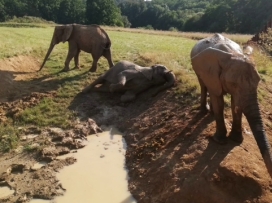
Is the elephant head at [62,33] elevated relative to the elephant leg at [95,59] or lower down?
elevated

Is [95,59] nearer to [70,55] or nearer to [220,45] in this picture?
[70,55]

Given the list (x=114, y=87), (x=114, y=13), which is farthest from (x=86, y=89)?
(x=114, y=13)

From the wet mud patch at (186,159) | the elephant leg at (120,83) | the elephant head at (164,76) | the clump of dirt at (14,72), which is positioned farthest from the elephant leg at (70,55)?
the wet mud patch at (186,159)

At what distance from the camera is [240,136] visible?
297 inches

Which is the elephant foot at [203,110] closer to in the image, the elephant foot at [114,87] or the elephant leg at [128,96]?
the elephant leg at [128,96]

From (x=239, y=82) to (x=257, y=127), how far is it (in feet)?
2.96

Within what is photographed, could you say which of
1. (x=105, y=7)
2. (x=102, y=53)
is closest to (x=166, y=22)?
(x=105, y=7)

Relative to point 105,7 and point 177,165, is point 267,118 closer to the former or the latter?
point 177,165

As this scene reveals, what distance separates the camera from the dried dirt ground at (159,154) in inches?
258

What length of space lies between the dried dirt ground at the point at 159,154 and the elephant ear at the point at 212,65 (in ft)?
4.11

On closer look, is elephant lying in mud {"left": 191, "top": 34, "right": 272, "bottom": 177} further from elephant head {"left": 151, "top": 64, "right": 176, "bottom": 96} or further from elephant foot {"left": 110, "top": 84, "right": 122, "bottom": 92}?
elephant foot {"left": 110, "top": 84, "right": 122, "bottom": 92}

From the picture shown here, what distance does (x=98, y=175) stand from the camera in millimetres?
7992

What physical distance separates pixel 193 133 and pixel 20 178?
4077 millimetres

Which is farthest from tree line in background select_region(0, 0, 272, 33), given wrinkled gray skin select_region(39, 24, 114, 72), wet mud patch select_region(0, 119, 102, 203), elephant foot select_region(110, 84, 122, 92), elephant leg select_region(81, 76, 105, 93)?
wet mud patch select_region(0, 119, 102, 203)
